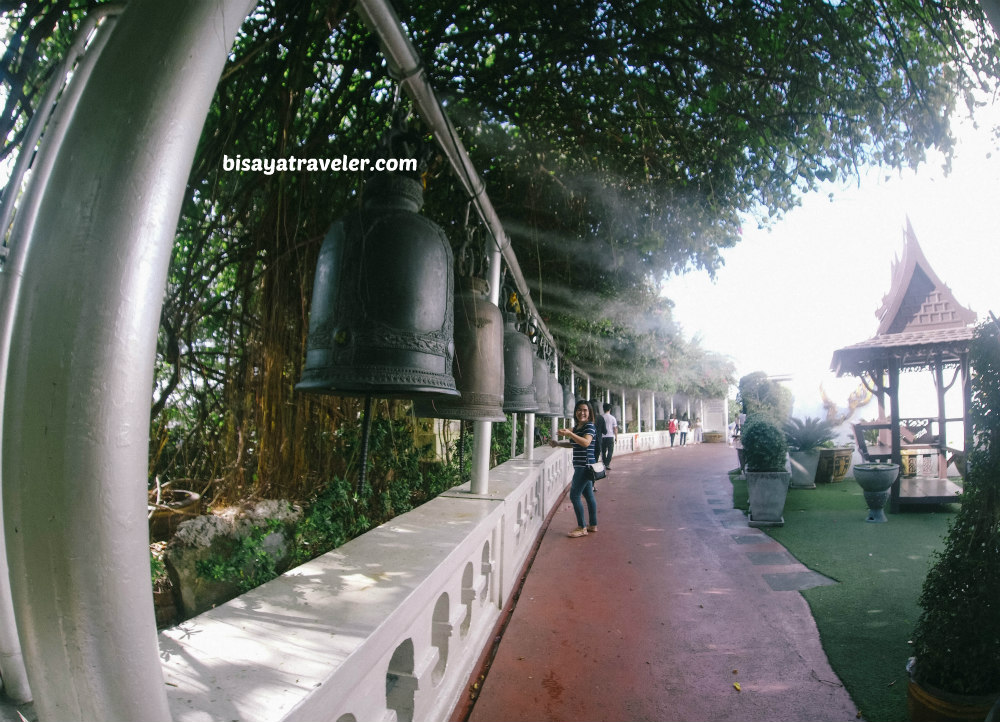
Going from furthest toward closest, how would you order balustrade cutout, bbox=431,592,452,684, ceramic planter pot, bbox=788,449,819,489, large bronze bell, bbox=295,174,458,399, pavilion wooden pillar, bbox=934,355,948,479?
ceramic planter pot, bbox=788,449,819,489
pavilion wooden pillar, bbox=934,355,948,479
balustrade cutout, bbox=431,592,452,684
large bronze bell, bbox=295,174,458,399

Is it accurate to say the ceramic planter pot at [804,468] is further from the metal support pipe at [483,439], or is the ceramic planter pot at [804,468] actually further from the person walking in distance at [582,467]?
the metal support pipe at [483,439]

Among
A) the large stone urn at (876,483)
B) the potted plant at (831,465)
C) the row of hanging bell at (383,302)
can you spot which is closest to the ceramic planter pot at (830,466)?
the potted plant at (831,465)

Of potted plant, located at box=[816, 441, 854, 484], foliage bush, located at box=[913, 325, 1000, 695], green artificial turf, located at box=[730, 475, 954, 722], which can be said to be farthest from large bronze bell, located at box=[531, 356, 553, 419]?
potted plant, located at box=[816, 441, 854, 484]

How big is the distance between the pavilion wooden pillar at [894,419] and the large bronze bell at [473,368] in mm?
8833

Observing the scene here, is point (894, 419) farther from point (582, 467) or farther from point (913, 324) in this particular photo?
point (582, 467)

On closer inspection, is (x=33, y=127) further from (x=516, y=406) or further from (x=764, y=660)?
(x=764, y=660)

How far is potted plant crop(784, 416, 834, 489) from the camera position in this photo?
12914 mm

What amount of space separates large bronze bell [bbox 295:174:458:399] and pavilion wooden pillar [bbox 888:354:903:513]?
32.1ft

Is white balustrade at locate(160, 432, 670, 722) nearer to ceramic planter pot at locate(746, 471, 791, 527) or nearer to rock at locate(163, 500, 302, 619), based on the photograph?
rock at locate(163, 500, 302, 619)

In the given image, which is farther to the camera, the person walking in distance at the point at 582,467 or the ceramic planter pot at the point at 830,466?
the ceramic planter pot at the point at 830,466

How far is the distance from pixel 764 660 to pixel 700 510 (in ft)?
20.8

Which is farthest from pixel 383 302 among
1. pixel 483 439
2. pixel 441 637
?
pixel 483 439

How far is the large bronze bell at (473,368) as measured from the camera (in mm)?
3193

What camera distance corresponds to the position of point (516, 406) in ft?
14.7
